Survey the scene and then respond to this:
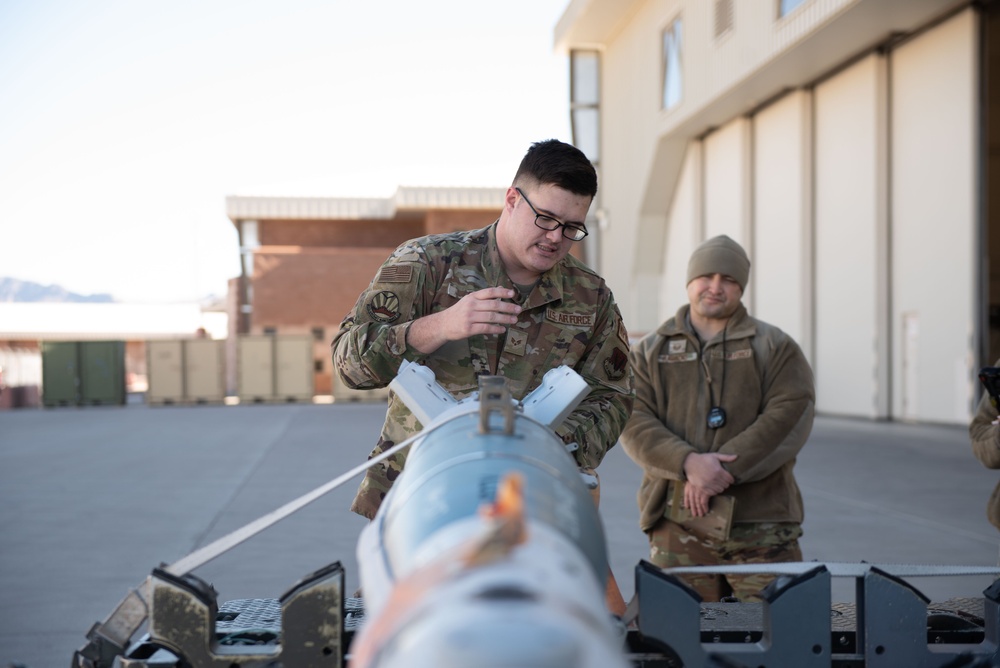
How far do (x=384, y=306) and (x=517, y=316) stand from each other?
36 cm

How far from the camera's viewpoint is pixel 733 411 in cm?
385

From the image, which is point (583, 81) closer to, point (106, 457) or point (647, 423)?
point (106, 457)

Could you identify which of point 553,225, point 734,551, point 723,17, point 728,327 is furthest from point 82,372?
point 553,225

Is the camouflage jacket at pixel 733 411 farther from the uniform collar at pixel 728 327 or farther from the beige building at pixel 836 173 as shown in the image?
the beige building at pixel 836 173

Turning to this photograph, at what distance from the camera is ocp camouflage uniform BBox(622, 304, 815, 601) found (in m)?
3.71

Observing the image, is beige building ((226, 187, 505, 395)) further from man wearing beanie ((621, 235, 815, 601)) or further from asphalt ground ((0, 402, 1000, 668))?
man wearing beanie ((621, 235, 815, 601))

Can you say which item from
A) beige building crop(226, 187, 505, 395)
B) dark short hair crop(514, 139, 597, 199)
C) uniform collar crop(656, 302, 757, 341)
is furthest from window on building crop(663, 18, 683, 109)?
dark short hair crop(514, 139, 597, 199)

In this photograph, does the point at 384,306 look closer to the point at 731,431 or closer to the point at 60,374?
the point at 731,431

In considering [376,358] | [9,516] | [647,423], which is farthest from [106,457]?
[376,358]

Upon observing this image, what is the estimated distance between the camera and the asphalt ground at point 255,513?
214 inches

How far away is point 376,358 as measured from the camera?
2393 millimetres

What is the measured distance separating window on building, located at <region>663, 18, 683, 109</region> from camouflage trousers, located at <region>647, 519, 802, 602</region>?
19900mm

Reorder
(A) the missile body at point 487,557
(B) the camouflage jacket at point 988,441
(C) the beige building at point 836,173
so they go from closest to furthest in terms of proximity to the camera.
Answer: (A) the missile body at point 487,557 → (B) the camouflage jacket at point 988,441 → (C) the beige building at point 836,173

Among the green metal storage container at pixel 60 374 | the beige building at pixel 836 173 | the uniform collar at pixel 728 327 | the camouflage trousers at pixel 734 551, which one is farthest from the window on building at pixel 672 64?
the camouflage trousers at pixel 734 551
